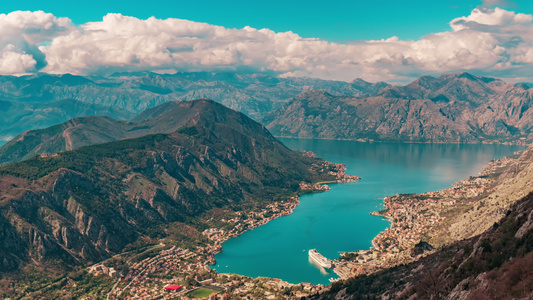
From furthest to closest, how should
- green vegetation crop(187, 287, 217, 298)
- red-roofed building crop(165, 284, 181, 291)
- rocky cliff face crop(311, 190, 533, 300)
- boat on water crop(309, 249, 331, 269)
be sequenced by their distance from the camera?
1. boat on water crop(309, 249, 331, 269)
2. red-roofed building crop(165, 284, 181, 291)
3. green vegetation crop(187, 287, 217, 298)
4. rocky cliff face crop(311, 190, 533, 300)

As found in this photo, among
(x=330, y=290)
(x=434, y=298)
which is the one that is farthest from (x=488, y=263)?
(x=330, y=290)

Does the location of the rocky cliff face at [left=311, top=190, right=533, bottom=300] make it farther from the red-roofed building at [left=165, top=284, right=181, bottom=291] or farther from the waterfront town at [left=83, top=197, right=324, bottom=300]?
the red-roofed building at [left=165, top=284, right=181, bottom=291]

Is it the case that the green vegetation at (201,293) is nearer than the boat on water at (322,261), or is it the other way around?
the green vegetation at (201,293)

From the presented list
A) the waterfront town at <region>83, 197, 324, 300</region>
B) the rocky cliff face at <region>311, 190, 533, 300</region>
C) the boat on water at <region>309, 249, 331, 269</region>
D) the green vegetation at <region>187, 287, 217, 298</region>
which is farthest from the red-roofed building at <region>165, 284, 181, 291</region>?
the rocky cliff face at <region>311, 190, 533, 300</region>

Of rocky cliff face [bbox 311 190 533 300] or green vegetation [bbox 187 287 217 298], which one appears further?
green vegetation [bbox 187 287 217 298]

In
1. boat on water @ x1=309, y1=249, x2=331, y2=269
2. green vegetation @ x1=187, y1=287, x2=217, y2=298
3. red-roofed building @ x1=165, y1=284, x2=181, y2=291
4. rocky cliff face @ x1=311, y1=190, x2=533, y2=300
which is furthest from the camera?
boat on water @ x1=309, y1=249, x2=331, y2=269

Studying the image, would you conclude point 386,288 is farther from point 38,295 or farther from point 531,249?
point 38,295

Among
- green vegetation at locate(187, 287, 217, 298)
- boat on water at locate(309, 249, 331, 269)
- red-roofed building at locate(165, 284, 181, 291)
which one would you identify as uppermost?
boat on water at locate(309, 249, 331, 269)

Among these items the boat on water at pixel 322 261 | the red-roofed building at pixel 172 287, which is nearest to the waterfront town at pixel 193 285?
the red-roofed building at pixel 172 287

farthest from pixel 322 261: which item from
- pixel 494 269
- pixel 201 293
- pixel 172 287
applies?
pixel 494 269

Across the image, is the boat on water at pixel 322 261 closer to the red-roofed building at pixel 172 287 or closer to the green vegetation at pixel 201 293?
the green vegetation at pixel 201 293

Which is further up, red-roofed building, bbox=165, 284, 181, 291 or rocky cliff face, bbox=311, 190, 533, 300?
rocky cliff face, bbox=311, 190, 533, 300
